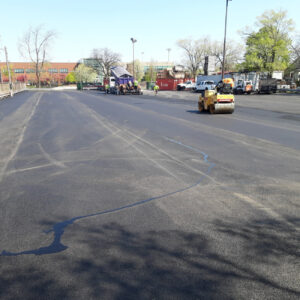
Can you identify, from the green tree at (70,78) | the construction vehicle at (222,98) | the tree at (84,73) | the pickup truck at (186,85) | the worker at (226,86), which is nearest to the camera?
the worker at (226,86)

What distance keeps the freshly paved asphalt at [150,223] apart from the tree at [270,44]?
54367mm

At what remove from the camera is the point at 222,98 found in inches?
648

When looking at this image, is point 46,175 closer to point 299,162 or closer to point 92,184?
point 92,184

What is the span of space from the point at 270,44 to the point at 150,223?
6015cm

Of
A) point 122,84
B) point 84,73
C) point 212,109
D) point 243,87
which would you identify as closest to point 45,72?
point 84,73

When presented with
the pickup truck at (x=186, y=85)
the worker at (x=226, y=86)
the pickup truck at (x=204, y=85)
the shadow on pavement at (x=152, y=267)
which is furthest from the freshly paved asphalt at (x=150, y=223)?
the pickup truck at (x=186, y=85)

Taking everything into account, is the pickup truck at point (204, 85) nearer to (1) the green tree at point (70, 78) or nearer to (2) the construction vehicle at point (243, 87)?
(2) the construction vehicle at point (243, 87)

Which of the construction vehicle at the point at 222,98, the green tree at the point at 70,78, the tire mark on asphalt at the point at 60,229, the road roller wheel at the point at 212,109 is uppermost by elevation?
the green tree at the point at 70,78

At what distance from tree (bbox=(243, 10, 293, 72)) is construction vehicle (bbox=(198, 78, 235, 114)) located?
45146 mm

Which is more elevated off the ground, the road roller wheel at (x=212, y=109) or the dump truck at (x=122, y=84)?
the dump truck at (x=122, y=84)

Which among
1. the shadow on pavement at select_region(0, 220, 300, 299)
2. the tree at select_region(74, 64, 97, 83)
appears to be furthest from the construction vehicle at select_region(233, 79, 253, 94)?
the tree at select_region(74, 64, 97, 83)

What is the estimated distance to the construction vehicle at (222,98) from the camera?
16.3m

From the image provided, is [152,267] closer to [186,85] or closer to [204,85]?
[204,85]

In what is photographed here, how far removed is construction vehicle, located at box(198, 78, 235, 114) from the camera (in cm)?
1627
